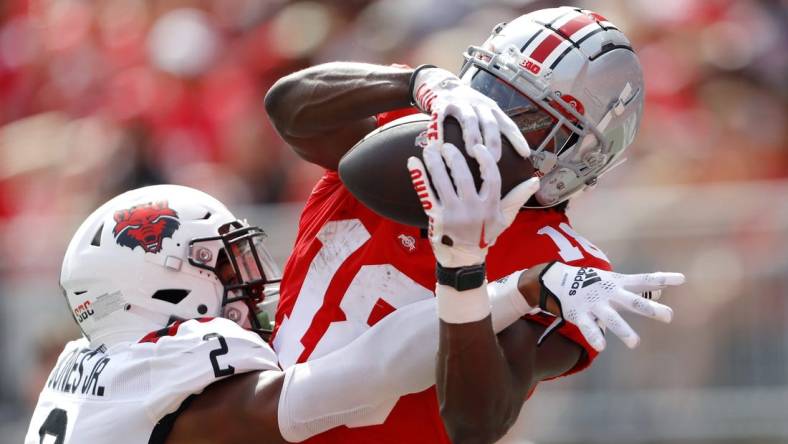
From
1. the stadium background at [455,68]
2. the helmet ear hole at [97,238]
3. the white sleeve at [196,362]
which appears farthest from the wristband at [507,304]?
the stadium background at [455,68]

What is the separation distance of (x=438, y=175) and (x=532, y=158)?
22.2 inches

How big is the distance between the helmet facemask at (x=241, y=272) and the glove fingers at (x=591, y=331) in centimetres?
115

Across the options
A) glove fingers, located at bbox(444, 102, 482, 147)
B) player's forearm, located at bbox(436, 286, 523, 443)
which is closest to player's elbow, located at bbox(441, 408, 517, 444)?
player's forearm, located at bbox(436, 286, 523, 443)

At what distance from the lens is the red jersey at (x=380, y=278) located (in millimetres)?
3438

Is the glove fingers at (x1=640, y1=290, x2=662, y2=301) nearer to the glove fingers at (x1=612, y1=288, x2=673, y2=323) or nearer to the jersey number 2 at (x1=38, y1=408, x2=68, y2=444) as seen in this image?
the glove fingers at (x1=612, y1=288, x2=673, y2=323)

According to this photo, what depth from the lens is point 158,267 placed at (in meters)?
3.71

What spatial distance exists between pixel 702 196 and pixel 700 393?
824 mm

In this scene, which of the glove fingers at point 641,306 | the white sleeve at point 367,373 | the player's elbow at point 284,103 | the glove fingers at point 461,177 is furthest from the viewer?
the player's elbow at point 284,103

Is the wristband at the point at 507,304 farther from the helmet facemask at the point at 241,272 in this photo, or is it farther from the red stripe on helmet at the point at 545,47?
the helmet facemask at the point at 241,272

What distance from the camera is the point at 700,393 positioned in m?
5.79

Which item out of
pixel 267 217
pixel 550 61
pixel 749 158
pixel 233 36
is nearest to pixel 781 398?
pixel 749 158

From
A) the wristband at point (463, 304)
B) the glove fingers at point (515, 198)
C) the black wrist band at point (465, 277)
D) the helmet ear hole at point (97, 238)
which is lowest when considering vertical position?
the helmet ear hole at point (97, 238)

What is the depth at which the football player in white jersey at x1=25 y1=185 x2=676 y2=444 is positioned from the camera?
10.8ft

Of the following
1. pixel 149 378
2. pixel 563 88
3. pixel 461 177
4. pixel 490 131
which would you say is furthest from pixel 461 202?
pixel 149 378
